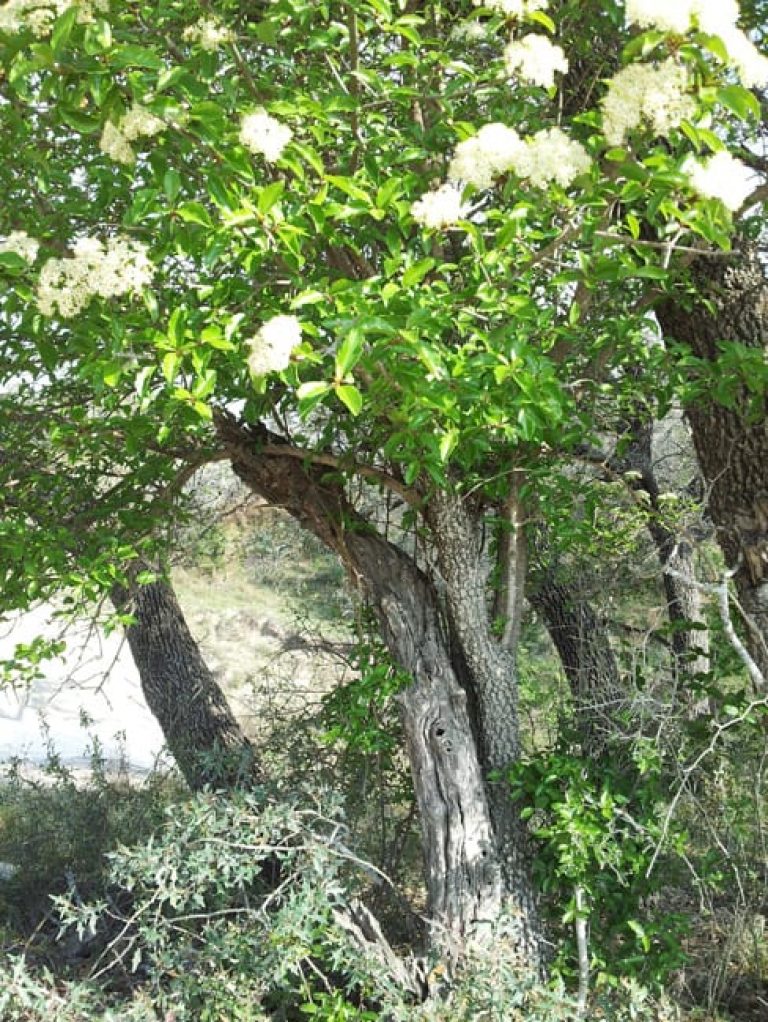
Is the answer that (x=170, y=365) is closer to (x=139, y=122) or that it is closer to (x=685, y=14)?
(x=139, y=122)

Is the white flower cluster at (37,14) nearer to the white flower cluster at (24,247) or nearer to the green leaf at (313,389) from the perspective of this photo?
the white flower cluster at (24,247)

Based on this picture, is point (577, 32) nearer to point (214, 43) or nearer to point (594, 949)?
point (214, 43)

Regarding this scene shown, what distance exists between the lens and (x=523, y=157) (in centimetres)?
199

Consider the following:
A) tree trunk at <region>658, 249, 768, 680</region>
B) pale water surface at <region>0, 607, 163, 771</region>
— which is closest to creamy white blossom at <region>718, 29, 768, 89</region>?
tree trunk at <region>658, 249, 768, 680</region>

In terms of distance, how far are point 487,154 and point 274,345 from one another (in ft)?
1.90

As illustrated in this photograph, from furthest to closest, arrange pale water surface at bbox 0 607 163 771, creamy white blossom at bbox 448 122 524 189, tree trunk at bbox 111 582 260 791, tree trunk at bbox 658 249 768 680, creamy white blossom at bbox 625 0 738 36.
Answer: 1. pale water surface at bbox 0 607 163 771
2. tree trunk at bbox 111 582 260 791
3. tree trunk at bbox 658 249 768 680
4. creamy white blossom at bbox 448 122 524 189
5. creamy white blossom at bbox 625 0 738 36

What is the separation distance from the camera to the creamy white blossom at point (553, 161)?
198 cm

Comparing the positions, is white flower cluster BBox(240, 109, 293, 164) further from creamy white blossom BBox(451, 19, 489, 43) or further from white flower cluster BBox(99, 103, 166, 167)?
creamy white blossom BBox(451, 19, 489, 43)

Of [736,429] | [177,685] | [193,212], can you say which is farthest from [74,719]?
[193,212]

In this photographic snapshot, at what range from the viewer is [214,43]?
7.25 feet

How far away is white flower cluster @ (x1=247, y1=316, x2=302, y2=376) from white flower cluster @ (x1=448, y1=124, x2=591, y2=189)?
487 mm

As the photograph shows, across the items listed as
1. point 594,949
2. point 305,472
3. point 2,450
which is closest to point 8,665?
point 2,450

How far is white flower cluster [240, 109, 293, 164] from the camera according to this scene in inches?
78.7

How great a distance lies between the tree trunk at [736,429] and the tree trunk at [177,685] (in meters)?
2.48
